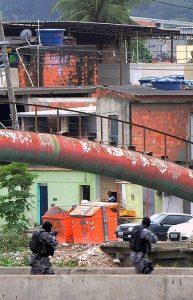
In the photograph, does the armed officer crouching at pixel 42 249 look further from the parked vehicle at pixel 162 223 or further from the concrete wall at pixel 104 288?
the parked vehicle at pixel 162 223

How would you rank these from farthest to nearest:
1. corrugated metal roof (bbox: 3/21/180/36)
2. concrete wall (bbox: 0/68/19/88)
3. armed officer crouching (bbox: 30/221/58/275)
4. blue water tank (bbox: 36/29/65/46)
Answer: corrugated metal roof (bbox: 3/21/180/36)
concrete wall (bbox: 0/68/19/88)
blue water tank (bbox: 36/29/65/46)
armed officer crouching (bbox: 30/221/58/275)

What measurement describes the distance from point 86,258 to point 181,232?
4.45 m

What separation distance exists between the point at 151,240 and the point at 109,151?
6060 millimetres

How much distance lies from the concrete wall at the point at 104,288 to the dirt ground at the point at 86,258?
13340 mm

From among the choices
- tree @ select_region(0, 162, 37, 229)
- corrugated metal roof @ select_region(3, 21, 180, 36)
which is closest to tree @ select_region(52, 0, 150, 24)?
corrugated metal roof @ select_region(3, 21, 180, 36)

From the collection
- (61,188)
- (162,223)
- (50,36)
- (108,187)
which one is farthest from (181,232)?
(50,36)

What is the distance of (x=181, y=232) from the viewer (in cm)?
3800

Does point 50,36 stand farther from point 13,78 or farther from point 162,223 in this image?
point 162,223

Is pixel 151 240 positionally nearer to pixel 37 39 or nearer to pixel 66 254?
pixel 66 254

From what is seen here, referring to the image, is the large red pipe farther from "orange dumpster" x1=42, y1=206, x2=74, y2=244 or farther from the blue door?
the blue door

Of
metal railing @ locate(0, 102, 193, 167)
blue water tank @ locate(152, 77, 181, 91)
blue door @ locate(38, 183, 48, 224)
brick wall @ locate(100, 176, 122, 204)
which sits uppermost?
blue water tank @ locate(152, 77, 181, 91)

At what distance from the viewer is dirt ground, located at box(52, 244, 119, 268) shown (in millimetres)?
33531

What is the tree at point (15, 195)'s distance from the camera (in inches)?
1623

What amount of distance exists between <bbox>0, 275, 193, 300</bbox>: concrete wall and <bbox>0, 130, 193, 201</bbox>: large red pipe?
751 centimetres
